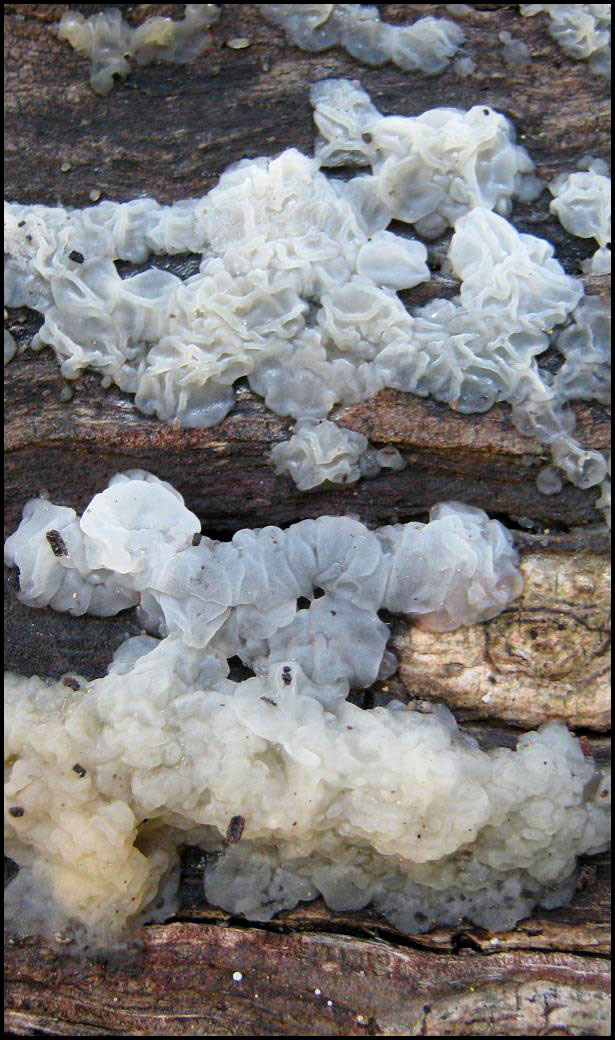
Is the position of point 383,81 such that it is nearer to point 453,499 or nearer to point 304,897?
point 453,499

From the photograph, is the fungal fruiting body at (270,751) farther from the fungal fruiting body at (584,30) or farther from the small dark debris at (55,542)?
the fungal fruiting body at (584,30)

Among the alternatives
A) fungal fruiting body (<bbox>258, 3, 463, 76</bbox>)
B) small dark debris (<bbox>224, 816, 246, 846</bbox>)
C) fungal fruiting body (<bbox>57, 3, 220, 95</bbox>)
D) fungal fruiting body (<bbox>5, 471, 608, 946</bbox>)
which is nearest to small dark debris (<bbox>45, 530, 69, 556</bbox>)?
fungal fruiting body (<bbox>5, 471, 608, 946</bbox>)

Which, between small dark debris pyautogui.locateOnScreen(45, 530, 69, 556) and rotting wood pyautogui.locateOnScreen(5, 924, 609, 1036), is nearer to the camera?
rotting wood pyautogui.locateOnScreen(5, 924, 609, 1036)

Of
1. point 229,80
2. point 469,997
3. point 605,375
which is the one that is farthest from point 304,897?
point 229,80

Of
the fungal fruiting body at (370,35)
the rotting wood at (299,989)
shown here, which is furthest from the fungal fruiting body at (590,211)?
the rotting wood at (299,989)

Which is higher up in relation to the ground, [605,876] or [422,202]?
[422,202]

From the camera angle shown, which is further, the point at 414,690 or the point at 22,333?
the point at 22,333

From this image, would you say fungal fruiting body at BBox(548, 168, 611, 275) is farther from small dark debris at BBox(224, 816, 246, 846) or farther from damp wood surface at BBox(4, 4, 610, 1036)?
small dark debris at BBox(224, 816, 246, 846)
